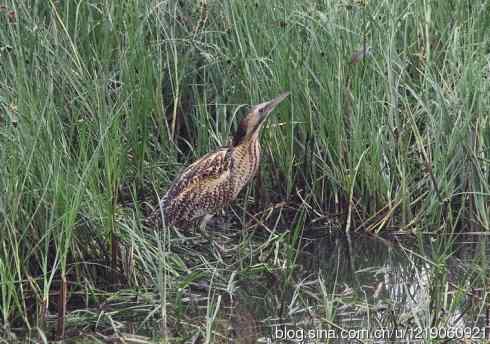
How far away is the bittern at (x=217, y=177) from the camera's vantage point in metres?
7.03

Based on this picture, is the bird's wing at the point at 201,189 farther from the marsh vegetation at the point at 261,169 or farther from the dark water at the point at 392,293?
the dark water at the point at 392,293

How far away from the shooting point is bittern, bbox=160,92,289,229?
703 centimetres

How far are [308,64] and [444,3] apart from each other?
3.95 feet

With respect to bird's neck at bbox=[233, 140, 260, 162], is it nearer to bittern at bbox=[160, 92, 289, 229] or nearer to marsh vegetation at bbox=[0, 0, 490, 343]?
bittern at bbox=[160, 92, 289, 229]

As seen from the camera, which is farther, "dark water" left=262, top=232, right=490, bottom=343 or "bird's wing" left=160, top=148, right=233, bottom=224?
"bird's wing" left=160, top=148, right=233, bottom=224

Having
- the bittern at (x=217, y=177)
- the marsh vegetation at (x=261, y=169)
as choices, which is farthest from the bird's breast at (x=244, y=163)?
the marsh vegetation at (x=261, y=169)

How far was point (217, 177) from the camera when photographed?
7082 mm

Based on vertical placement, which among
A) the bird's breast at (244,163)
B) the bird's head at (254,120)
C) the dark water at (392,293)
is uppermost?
the bird's head at (254,120)

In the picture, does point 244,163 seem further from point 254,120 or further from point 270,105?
point 270,105

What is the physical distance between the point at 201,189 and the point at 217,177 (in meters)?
0.11

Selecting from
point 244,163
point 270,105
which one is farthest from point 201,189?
point 270,105

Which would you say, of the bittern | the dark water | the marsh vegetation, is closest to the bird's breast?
the bittern

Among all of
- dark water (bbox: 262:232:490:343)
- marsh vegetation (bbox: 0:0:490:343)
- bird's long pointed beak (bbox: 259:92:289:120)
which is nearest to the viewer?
dark water (bbox: 262:232:490:343)

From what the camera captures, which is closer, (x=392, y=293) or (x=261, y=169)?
(x=392, y=293)
